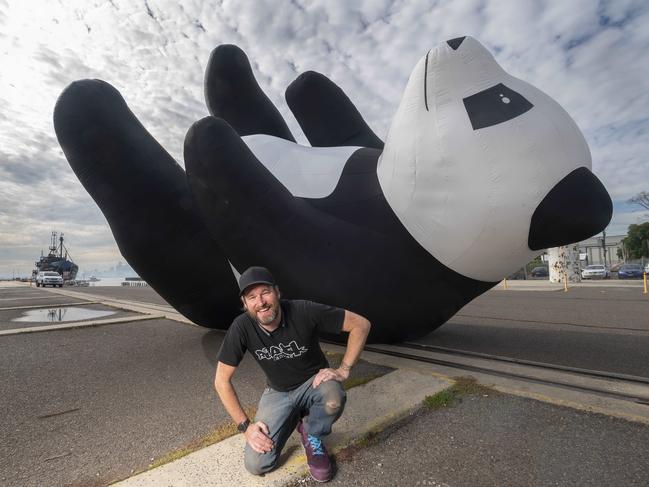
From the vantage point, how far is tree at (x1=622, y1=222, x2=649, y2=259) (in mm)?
37812

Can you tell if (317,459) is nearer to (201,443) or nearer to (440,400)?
(201,443)

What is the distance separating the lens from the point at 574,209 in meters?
3.08

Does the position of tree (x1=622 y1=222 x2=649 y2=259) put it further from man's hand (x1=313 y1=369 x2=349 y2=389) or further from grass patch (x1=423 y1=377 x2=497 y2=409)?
man's hand (x1=313 y1=369 x2=349 y2=389)

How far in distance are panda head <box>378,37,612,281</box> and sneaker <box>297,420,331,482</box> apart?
2047 mm

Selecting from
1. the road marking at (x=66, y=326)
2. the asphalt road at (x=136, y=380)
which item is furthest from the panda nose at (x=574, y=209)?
the road marking at (x=66, y=326)

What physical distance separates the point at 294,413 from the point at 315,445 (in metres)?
0.22

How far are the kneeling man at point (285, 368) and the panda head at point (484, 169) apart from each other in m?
1.60

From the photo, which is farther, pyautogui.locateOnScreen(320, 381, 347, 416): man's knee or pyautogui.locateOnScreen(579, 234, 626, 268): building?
pyautogui.locateOnScreen(579, 234, 626, 268): building

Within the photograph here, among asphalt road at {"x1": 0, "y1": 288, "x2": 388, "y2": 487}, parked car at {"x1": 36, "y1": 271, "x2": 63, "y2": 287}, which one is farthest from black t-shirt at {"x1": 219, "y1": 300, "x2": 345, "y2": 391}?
parked car at {"x1": 36, "y1": 271, "x2": 63, "y2": 287}

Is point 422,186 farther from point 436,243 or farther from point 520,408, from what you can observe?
point 520,408

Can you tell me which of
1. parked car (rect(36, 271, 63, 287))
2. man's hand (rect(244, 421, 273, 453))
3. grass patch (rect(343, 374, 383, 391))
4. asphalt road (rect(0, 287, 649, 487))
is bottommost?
parked car (rect(36, 271, 63, 287))

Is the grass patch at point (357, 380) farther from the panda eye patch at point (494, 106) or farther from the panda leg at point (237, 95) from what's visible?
the panda leg at point (237, 95)

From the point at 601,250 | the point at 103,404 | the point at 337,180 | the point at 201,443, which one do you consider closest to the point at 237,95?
the point at 337,180

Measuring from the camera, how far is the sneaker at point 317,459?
2.03m
